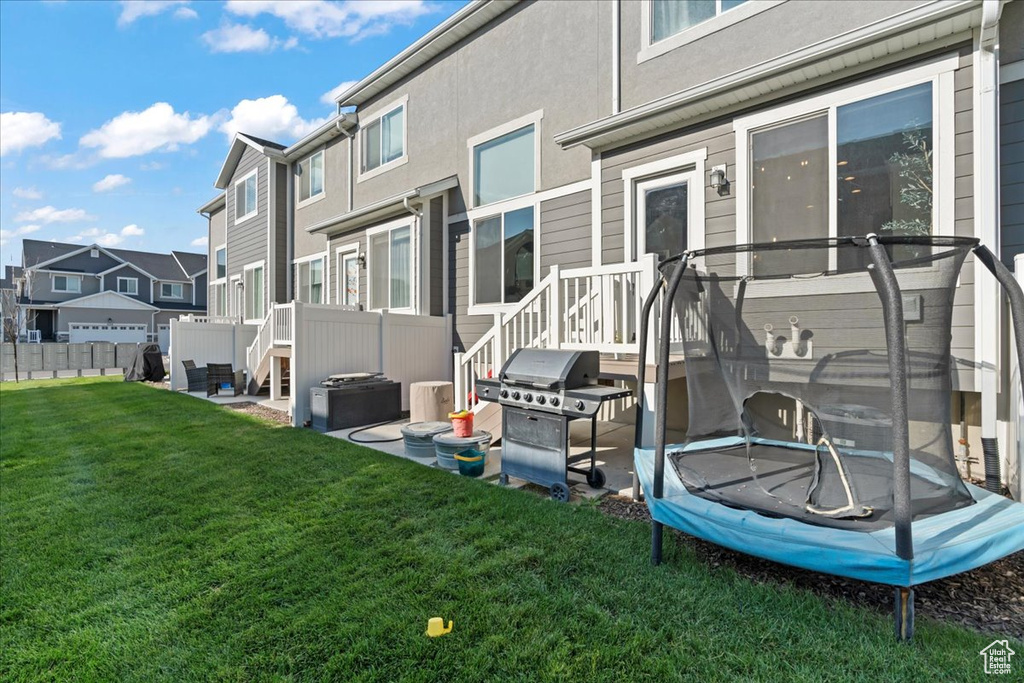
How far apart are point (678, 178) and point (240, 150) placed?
43.9 feet

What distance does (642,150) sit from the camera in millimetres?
5992

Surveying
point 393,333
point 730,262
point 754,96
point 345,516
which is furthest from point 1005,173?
point 393,333

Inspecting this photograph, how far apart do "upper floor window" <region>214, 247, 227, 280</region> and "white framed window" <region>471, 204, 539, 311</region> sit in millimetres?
11361

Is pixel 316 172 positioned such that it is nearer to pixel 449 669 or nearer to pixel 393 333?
pixel 393 333

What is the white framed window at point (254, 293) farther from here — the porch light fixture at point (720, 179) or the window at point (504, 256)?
the porch light fixture at point (720, 179)

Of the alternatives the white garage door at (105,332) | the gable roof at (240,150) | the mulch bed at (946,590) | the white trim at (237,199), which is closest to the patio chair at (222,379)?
the white trim at (237,199)

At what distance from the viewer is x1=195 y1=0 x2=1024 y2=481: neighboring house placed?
161 inches

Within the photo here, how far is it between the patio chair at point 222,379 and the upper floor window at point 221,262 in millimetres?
6634

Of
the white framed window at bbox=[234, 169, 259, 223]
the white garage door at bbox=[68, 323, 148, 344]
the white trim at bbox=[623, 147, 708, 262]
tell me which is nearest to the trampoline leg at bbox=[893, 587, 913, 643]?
the white trim at bbox=[623, 147, 708, 262]

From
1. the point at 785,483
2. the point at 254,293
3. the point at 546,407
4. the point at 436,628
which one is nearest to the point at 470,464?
the point at 546,407

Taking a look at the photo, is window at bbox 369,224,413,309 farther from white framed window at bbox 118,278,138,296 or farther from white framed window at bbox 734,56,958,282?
white framed window at bbox 118,278,138,296

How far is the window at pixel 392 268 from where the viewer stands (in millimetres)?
9180

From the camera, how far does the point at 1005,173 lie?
13.3 feet

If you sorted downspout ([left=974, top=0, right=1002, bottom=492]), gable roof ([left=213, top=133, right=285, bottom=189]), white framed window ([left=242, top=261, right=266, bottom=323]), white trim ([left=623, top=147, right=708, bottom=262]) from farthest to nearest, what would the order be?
white framed window ([left=242, top=261, right=266, bottom=323]) → gable roof ([left=213, top=133, right=285, bottom=189]) → white trim ([left=623, top=147, right=708, bottom=262]) → downspout ([left=974, top=0, right=1002, bottom=492])
